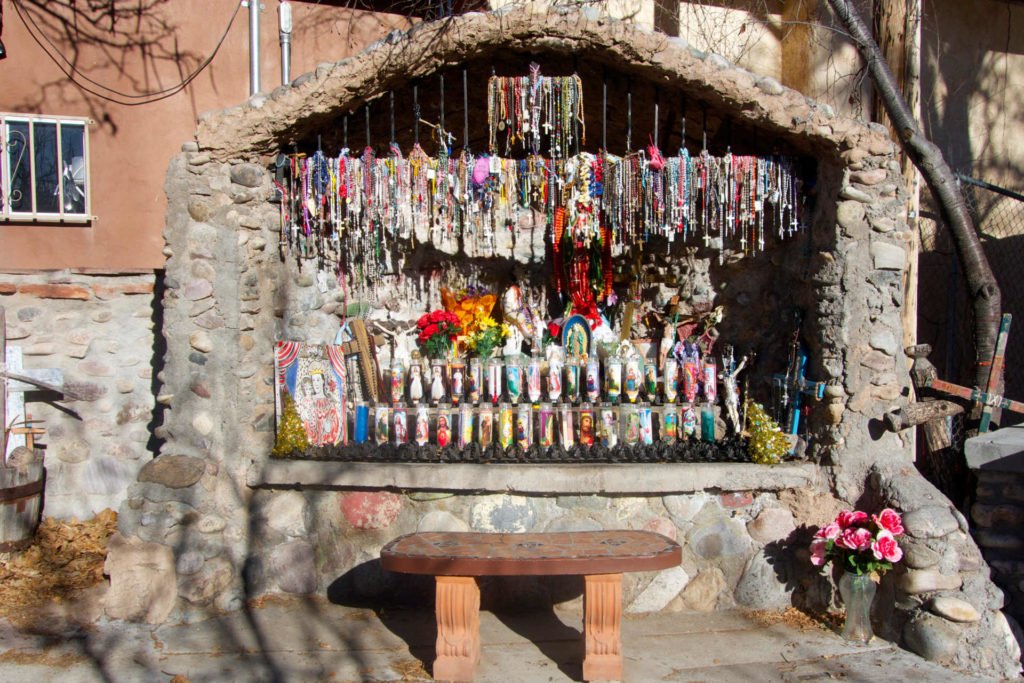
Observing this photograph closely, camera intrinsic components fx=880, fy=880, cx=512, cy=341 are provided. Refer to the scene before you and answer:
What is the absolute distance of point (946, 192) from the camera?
567cm

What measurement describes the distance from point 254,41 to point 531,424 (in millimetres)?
3610

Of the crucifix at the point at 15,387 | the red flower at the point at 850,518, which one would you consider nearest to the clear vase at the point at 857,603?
the red flower at the point at 850,518

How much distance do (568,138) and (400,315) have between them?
1807 millimetres

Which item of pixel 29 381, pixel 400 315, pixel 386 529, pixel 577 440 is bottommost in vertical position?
pixel 386 529

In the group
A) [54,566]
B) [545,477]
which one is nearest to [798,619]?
[545,477]

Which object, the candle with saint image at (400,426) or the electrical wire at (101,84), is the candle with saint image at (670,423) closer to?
the candle with saint image at (400,426)

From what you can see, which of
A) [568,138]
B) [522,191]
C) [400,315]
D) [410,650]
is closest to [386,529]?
[410,650]

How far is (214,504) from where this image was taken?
507cm

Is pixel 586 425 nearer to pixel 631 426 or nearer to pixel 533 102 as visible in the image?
pixel 631 426

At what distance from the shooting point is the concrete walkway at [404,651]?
13.6 ft

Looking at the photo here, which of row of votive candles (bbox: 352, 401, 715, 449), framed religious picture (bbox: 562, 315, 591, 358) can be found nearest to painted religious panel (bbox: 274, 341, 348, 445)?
row of votive candles (bbox: 352, 401, 715, 449)

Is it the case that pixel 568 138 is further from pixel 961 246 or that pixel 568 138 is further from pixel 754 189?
pixel 961 246

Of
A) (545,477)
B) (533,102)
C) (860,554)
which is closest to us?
(860,554)

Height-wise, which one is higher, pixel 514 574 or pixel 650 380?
pixel 650 380
